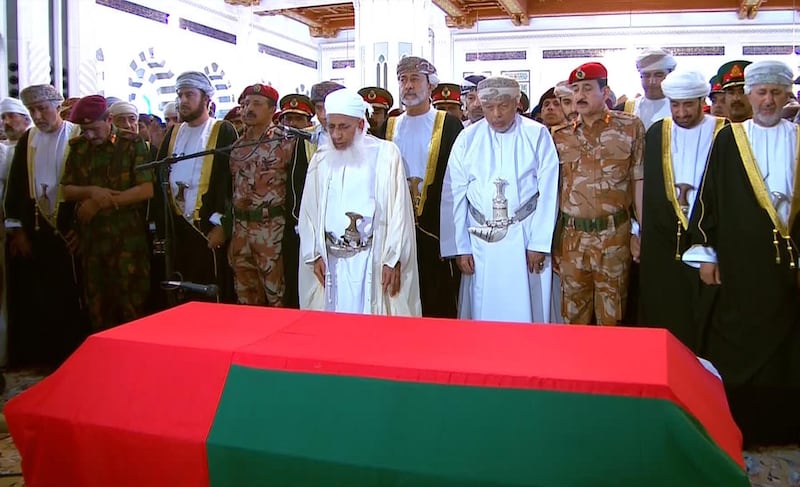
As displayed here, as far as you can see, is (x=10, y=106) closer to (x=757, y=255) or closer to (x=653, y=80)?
(x=653, y=80)

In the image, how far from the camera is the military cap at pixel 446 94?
4922 millimetres

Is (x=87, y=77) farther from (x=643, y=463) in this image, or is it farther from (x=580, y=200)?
(x=643, y=463)

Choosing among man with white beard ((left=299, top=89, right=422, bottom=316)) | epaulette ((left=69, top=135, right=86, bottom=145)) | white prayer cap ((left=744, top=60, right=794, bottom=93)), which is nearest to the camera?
white prayer cap ((left=744, top=60, right=794, bottom=93))

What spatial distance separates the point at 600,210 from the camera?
3127 mm

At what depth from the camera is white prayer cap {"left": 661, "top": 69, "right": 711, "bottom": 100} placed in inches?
116

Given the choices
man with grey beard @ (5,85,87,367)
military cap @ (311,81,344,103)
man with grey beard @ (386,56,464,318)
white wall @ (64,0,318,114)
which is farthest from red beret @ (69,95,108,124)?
white wall @ (64,0,318,114)

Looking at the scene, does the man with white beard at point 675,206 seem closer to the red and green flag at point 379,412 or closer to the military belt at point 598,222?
the military belt at point 598,222

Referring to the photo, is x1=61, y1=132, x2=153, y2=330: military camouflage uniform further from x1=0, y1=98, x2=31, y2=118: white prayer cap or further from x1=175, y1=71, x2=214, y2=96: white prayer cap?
x1=0, y1=98, x2=31, y2=118: white prayer cap

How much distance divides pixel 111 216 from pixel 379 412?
290cm

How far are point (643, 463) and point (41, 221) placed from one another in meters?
3.81

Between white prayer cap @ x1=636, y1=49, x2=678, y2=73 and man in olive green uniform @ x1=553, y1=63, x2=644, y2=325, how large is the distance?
846 mm

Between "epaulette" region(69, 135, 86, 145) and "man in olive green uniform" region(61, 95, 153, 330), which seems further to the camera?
"epaulette" region(69, 135, 86, 145)

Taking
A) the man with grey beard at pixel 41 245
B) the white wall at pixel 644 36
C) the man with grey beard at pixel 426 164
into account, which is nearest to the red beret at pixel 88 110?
the man with grey beard at pixel 41 245

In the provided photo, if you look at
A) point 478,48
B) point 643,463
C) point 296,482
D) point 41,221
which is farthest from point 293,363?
point 478,48
